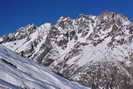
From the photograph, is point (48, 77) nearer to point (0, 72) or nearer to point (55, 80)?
point (55, 80)

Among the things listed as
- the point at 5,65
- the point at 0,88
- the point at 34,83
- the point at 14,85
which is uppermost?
the point at 5,65

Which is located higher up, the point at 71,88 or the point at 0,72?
the point at 71,88

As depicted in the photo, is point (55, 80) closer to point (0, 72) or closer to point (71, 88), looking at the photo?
point (71, 88)

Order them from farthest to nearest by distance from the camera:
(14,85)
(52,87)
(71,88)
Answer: (71,88), (52,87), (14,85)

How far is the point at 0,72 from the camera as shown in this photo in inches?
773

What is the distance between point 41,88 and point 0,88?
501 cm

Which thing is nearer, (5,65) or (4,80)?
(4,80)

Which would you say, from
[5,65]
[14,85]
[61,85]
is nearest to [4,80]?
[14,85]

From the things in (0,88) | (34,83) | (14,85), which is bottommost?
(0,88)

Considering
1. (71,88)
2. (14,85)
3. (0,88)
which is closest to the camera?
(0,88)

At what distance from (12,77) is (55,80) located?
781 centimetres

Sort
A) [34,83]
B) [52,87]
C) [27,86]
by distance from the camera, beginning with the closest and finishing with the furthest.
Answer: [27,86] → [34,83] → [52,87]

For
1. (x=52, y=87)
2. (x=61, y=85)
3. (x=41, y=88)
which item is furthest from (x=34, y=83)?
(x=61, y=85)

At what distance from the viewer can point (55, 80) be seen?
27.1m
